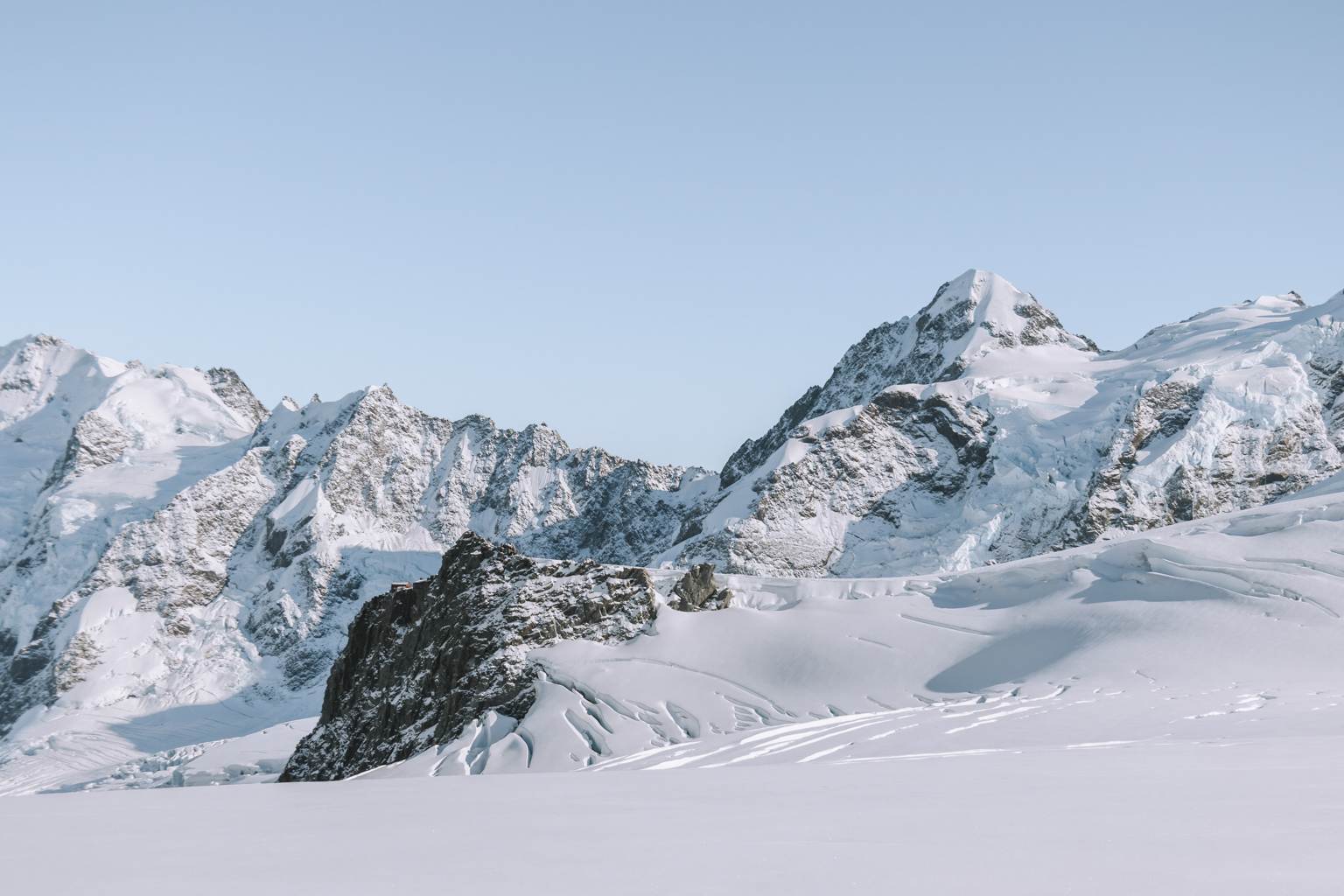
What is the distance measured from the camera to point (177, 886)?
→ 30.4 feet

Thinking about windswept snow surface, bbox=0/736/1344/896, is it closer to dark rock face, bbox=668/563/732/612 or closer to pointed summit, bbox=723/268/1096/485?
dark rock face, bbox=668/563/732/612

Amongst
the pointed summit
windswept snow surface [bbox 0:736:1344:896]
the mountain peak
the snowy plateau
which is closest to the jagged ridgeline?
the snowy plateau

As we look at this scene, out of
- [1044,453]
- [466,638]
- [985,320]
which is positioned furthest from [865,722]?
[985,320]

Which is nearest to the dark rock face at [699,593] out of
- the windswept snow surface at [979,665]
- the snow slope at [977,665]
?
the windswept snow surface at [979,665]

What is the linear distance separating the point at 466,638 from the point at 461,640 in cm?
34

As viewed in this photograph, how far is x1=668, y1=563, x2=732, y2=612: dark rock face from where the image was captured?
5216 centimetres

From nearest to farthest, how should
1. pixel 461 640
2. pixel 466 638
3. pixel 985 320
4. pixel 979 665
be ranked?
pixel 979 665
pixel 466 638
pixel 461 640
pixel 985 320

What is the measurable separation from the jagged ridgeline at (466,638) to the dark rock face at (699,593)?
8 cm

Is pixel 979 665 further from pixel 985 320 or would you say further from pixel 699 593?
pixel 985 320

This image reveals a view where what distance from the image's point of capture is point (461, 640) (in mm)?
47844

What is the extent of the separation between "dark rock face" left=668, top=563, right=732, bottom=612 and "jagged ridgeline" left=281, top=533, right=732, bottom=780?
8 cm

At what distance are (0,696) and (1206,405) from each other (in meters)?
192

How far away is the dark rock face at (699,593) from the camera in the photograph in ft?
171

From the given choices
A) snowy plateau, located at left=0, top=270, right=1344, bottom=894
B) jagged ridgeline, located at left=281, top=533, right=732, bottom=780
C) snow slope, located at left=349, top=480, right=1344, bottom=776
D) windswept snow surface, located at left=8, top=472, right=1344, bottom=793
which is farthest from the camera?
jagged ridgeline, located at left=281, top=533, right=732, bottom=780
